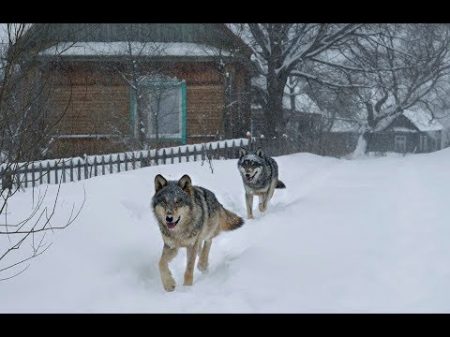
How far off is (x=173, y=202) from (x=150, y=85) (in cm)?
1211

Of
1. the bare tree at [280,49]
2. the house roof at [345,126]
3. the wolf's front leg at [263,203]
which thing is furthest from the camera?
the house roof at [345,126]

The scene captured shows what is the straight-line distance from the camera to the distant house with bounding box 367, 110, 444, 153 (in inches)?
1334

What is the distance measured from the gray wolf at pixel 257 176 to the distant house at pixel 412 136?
2366 cm

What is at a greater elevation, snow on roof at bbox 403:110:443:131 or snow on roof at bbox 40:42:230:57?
snow on roof at bbox 40:42:230:57

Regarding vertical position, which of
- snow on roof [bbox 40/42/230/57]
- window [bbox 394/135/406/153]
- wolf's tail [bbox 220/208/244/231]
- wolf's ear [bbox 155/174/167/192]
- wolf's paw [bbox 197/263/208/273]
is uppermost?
snow on roof [bbox 40/42/230/57]

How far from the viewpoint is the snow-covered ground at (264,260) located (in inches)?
179

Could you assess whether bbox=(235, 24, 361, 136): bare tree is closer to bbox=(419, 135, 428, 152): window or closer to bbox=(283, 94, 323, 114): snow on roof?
bbox=(283, 94, 323, 114): snow on roof

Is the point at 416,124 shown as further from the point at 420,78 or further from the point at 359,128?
the point at 420,78

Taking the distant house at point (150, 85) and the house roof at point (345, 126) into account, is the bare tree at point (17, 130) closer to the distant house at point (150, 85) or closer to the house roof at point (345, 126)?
the distant house at point (150, 85)

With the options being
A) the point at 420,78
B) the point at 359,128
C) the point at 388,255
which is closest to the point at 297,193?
the point at 388,255

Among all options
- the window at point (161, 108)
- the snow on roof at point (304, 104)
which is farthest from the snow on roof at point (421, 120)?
the window at point (161, 108)

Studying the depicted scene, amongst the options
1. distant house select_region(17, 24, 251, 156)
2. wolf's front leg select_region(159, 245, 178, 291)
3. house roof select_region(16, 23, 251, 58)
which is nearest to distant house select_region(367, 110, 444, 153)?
house roof select_region(16, 23, 251, 58)
